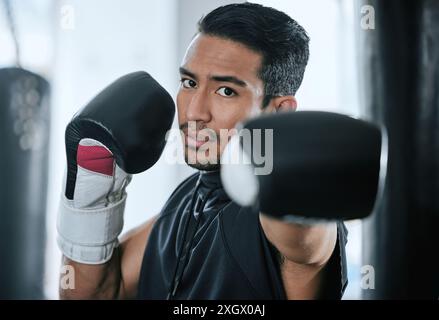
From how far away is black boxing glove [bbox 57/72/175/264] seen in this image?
31.0 inches

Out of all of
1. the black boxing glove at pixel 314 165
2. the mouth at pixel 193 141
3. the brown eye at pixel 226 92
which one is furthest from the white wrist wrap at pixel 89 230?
the black boxing glove at pixel 314 165

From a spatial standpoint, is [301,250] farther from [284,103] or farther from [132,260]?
[132,260]

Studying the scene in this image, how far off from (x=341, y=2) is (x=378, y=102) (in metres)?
0.21

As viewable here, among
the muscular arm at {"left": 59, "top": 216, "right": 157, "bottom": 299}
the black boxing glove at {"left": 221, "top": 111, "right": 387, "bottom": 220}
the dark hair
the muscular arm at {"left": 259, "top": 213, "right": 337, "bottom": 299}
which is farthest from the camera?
the muscular arm at {"left": 59, "top": 216, "right": 157, "bottom": 299}

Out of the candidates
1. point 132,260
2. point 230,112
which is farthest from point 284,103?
point 132,260

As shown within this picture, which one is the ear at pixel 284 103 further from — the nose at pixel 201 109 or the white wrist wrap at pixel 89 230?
the white wrist wrap at pixel 89 230

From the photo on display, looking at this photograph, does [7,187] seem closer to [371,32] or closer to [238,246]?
[238,246]

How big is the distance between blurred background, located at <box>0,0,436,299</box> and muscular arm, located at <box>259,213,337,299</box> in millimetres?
166

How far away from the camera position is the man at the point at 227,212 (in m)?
0.75

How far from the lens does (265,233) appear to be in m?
0.70

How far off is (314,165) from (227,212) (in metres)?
0.37

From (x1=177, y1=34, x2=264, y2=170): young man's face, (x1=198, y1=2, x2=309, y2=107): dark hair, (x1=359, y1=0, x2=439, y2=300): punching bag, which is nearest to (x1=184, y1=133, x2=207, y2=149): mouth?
Answer: (x1=177, y1=34, x2=264, y2=170): young man's face

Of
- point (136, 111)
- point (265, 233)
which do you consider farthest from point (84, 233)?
point (265, 233)

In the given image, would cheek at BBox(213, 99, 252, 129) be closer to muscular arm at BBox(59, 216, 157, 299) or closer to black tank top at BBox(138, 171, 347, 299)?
black tank top at BBox(138, 171, 347, 299)
